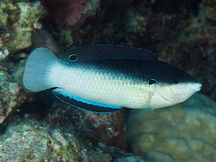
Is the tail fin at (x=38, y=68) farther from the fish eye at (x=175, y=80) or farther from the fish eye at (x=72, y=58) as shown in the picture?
the fish eye at (x=175, y=80)

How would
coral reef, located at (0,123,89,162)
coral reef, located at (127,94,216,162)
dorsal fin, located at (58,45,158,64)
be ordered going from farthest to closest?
coral reef, located at (127,94,216,162) < dorsal fin, located at (58,45,158,64) < coral reef, located at (0,123,89,162)

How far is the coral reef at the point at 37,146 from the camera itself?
1631 mm

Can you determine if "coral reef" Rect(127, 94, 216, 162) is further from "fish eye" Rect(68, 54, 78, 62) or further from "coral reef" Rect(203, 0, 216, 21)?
"coral reef" Rect(203, 0, 216, 21)

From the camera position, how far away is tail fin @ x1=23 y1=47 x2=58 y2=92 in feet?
7.03

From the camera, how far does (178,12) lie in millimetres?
4527

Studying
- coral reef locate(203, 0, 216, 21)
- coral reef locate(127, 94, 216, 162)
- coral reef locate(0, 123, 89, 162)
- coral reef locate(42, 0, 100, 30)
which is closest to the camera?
coral reef locate(0, 123, 89, 162)

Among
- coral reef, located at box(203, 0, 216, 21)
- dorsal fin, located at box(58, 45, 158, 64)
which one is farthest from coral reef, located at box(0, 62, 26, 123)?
coral reef, located at box(203, 0, 216, 21)

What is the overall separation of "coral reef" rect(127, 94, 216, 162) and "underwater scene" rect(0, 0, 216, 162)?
0.02 m

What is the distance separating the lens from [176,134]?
3.67m

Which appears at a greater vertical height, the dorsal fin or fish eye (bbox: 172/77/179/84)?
the dorsal fin

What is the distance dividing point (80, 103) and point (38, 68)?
71 centimetres

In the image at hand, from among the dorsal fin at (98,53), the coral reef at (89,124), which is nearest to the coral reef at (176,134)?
the coral reef at (89,124)

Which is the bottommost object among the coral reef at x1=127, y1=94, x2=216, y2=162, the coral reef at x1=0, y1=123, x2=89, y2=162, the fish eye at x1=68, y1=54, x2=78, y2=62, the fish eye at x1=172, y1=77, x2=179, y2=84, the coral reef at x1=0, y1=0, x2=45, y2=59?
the coral reef at x1=127, y1=94, x2=216, y2=162

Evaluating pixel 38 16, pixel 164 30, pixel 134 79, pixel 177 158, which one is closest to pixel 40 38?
pixel 38 16
